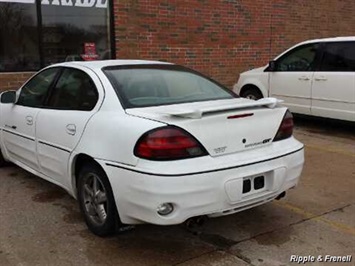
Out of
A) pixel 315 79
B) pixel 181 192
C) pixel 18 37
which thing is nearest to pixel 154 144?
pixel 181 192

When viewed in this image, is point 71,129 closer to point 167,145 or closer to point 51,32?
point 167,145

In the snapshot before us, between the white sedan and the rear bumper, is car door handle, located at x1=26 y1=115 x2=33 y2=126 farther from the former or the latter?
the rear bumper

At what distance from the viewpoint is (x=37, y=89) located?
4.81 meters

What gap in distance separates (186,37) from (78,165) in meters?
6.66

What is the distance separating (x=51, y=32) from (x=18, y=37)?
633 mm

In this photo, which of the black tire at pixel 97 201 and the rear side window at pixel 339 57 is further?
the rear side window at pixel 339 57

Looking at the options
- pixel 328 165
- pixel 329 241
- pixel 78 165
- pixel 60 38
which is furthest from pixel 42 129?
pixel 60 38

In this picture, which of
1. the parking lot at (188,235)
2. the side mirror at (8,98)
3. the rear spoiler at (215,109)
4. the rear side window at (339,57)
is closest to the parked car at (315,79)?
the rear side window at (339,57)

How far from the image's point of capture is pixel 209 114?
3404 millimetres

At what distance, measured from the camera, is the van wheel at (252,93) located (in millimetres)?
9446

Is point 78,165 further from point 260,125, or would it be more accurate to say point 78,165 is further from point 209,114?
point 260,125

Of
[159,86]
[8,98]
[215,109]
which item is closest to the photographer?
[215,109]

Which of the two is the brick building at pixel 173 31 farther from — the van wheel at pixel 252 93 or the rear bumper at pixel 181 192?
the rear bumper at pixel 181 192

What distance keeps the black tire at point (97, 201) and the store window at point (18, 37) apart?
508 cm
